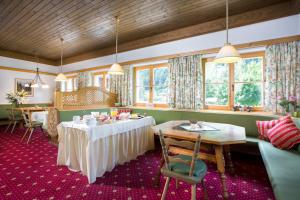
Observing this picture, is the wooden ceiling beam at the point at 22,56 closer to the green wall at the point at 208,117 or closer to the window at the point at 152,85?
the green wall at the point at 208,117

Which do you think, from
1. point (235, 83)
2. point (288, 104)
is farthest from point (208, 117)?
point (288, 104)

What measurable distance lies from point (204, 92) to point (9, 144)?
4.88 m

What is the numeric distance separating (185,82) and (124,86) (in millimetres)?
2045

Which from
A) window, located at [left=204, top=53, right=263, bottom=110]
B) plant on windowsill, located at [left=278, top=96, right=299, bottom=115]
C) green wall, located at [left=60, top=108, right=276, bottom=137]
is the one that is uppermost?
window, located at [left=204, top=53, right=263, bottom=110]

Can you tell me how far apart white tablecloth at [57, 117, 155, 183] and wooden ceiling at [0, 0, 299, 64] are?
2083 mm

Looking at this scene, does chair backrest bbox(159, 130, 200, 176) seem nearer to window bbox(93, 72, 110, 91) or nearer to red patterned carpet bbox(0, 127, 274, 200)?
red patterned carpet bbox(0, 127, 274, 200)

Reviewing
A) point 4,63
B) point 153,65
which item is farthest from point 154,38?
point 4,63

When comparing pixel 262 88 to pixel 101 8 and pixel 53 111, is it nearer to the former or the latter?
pixel 101 8

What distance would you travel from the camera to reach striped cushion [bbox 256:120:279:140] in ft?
8.56

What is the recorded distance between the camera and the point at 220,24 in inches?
136

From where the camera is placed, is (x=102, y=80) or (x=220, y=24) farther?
(x=102, y=80)

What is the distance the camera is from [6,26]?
3.74 metres

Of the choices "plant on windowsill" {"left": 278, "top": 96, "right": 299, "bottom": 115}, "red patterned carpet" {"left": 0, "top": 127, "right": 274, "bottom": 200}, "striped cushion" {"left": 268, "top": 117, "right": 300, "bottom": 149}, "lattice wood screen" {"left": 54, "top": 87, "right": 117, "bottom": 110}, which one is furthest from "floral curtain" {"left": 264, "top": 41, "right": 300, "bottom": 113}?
"lattice wood screen" {"left": 54, "top": 87, "right": 117, "bottom": 110}

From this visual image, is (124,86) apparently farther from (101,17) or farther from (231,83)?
(231,83)
